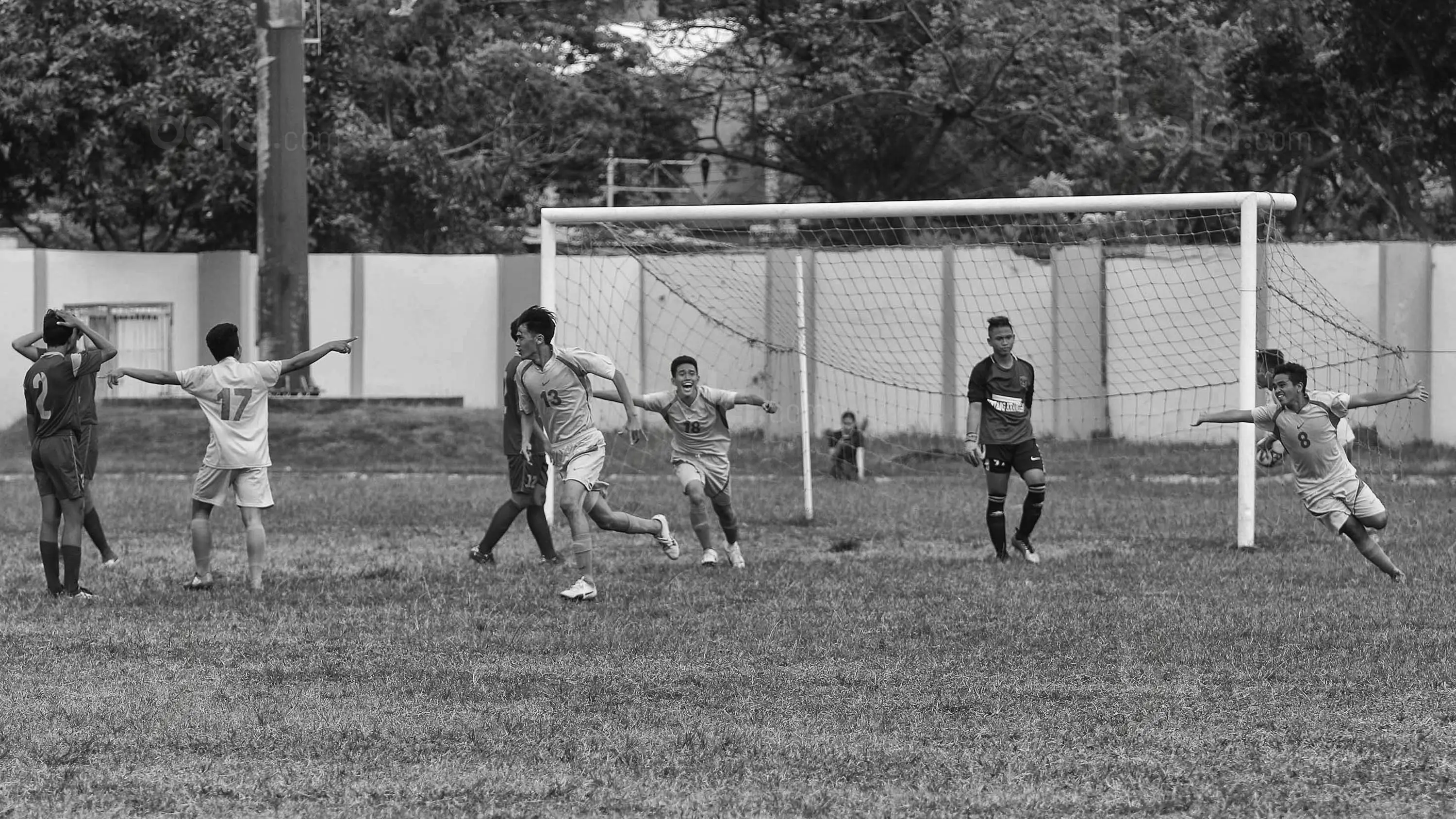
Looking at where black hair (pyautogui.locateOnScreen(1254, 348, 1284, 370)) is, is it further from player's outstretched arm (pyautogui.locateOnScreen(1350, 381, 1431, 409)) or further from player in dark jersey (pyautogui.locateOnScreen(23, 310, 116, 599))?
player in dark jersey (pyautogui.locateOnScreen(23, 310, 116, 599))

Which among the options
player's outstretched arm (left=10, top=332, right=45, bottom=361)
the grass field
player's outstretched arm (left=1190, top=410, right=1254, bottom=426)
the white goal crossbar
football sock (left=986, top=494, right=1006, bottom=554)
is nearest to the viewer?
the grass field

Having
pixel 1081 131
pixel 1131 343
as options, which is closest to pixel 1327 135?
pixel 1081 131

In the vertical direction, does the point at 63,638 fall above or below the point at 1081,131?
below

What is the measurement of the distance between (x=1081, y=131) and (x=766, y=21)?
5873 mm

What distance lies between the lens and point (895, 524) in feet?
46.6

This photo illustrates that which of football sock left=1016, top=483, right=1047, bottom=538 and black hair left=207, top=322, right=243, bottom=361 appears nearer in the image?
black hair left=207, top=322, right=243, bottom=361

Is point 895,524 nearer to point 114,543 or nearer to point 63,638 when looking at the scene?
point 114,543

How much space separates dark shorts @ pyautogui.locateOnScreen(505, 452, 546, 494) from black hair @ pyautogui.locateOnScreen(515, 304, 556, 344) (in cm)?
158

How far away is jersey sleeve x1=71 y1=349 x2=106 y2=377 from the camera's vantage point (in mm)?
10375

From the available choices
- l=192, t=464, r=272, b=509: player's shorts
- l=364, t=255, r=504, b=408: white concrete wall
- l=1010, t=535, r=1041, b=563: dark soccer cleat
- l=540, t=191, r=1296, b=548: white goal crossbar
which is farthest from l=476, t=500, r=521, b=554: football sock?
l=364, t=255, r=504, b=408: white concrete wall

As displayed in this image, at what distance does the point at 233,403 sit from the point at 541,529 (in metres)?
2.47

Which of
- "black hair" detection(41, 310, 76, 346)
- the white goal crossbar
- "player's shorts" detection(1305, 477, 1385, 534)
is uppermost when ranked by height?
the white goal crossbar

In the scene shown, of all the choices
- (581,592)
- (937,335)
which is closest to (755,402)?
(581,592)

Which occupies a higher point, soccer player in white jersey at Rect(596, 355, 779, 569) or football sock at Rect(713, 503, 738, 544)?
soccer player in white jersey at Rect(596, 355, 779, 569)
